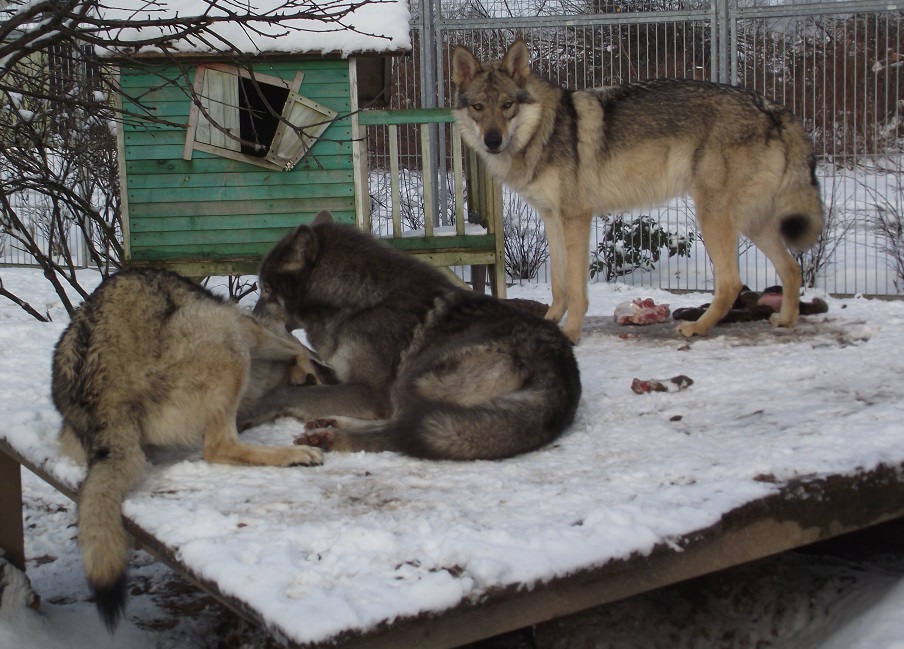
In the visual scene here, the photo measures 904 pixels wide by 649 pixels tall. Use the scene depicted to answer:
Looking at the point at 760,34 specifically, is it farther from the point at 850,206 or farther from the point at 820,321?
the point at 820,321

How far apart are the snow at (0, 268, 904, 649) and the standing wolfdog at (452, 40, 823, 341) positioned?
1118mm

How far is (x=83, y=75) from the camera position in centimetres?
651

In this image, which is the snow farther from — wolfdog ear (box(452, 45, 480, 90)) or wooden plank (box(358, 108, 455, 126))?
wooden plank (box(358, 108, 455, 126))

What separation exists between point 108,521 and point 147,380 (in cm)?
65

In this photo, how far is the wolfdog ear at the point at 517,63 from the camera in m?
5.94

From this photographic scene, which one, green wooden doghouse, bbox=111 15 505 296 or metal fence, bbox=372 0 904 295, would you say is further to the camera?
metal fence, bbox=372 0 904 295

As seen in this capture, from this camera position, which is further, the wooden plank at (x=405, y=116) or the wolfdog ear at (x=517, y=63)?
the wooden plank at (x=405, y=116)

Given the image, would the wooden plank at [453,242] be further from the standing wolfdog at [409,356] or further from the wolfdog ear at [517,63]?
the standing wolfdog at [409,356]

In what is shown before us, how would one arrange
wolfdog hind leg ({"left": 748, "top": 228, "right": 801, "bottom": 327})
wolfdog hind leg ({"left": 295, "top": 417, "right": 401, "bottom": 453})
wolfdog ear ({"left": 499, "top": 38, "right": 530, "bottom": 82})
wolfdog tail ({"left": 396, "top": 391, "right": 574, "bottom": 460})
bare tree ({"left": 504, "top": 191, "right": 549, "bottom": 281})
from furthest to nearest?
1. bare tree ({"left": 504, "top": 191, "right": 549, "bottom": 281})
2. wolfdog ear ({"left": 499, "top": 38, "right": 530, "bottom": 82})
3. wolfdog hind leg ({"left": 748, "top": 228, "right": 801, "bottom": 327})
4. wolfdog hind leg ({"left": 295, "top": 417, "right": 401, "bottom": 453})
5. wolfdog tail ({"left": 396, "top": 391, "right": 574, "bottom": 460})

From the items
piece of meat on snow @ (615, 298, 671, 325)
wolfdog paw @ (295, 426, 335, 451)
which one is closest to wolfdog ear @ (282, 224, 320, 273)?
wolfdog paw @ (295, 426, 335, 451)

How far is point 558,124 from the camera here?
5.91 metres

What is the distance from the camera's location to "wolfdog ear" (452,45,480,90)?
19.8ft

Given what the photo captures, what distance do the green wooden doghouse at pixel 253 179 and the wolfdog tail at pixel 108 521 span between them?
193 inches

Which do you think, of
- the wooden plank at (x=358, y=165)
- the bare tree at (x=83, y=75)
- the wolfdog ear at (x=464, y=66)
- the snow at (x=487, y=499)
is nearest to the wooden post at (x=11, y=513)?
the snow at (x=487, y=499)
